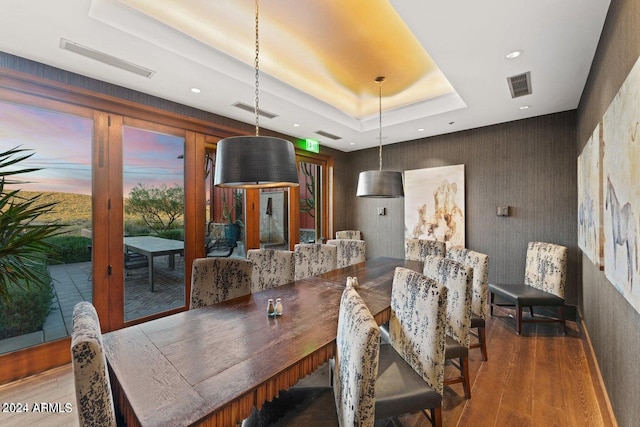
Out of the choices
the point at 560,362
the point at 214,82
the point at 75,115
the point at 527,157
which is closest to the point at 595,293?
the point at 560,362

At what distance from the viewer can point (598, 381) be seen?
2213 millimetres

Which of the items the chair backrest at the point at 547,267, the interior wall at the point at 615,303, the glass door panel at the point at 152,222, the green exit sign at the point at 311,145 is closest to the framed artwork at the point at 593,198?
the interior wall at the point at 615,303

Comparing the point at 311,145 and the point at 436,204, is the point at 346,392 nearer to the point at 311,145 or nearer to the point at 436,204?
the point at 436,204

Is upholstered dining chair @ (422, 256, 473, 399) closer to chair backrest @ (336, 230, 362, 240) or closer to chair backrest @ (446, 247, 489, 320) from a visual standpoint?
chair backrest @ (446, 247, 489, 320)

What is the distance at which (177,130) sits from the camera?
3.46 metres

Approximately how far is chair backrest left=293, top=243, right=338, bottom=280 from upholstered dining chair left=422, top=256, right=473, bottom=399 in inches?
59.2

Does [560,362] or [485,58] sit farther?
[560,362]

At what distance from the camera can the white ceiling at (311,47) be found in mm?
1868

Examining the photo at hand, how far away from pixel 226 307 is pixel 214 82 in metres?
2.15

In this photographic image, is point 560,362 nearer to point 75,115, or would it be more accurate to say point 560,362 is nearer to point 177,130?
point 177,130

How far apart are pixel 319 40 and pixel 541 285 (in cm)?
375

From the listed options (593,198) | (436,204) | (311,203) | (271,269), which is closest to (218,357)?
(271,269)

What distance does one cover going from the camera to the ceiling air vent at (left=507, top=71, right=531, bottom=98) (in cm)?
273

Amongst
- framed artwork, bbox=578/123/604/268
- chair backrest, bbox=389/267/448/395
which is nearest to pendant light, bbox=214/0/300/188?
chair backrest, bbox=389/267/448/395
